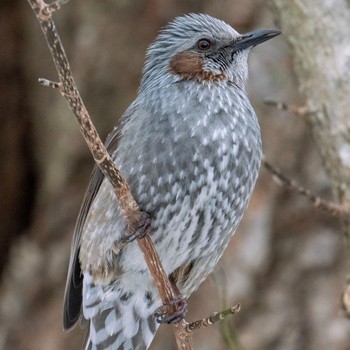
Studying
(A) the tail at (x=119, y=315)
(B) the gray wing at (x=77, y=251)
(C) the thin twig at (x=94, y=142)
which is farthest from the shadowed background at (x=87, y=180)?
(C) the thin twig at (x=94, y=142)

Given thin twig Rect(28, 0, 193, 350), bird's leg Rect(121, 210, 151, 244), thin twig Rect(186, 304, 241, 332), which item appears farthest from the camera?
bird's leg Rect(121, 210, 151, 244)

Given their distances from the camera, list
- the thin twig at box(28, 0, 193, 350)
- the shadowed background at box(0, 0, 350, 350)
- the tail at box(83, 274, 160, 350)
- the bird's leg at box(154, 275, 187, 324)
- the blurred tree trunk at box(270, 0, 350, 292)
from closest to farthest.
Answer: the thin twig at box(28, 0, 193, 350)
the bird's leg at box(154, 275, 187, 324)
the blurred tree trunk at box(270, 0, 350, 292)
the tail at box(83, 274, 160, 350)
the shadowed background at box(0, 0, 350, 350)

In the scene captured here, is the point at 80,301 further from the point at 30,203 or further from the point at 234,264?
the point at 30,203

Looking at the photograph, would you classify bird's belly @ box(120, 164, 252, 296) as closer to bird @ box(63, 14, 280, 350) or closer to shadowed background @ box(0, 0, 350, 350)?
bird @ box(63, 14, 280, 350)

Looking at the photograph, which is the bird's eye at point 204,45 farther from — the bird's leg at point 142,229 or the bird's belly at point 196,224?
the bird's leg at point 142,229

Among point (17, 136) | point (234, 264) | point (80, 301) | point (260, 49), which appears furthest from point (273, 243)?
point (17, 136)

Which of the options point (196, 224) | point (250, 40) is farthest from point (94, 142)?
point (250, 40)

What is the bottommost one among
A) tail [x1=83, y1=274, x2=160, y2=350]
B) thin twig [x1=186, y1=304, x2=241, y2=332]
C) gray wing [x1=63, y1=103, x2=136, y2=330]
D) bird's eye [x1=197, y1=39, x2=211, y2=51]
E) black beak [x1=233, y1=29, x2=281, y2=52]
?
thin twig [x1=186, y1=304, x2=241, y2=332]

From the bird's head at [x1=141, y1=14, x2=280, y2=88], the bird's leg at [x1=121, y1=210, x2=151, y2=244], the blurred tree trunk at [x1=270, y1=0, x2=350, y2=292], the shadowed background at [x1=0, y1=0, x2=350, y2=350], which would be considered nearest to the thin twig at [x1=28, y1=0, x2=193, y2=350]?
the bird's leg at [x1=121, y1=210, x2=151, y2=244]
